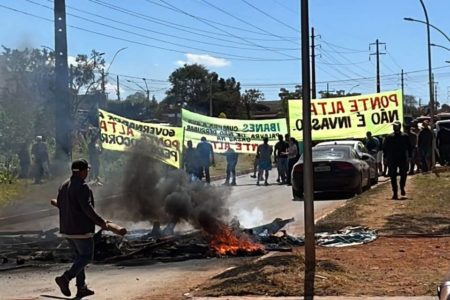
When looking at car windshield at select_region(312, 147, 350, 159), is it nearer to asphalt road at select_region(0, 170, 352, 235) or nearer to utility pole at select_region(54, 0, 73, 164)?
asphalt road at select_region(0, 170, 352, 235)

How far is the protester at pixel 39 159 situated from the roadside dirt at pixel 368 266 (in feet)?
33.3

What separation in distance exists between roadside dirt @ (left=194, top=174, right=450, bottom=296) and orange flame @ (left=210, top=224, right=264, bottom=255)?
0.69m

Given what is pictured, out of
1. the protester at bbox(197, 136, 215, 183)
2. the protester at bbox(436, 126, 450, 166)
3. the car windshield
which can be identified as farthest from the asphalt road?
the protester at bbox(436, 126, 450, 166)

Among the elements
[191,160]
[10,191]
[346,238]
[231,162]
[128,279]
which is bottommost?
[128,279]

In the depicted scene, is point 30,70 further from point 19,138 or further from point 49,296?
point 49,296

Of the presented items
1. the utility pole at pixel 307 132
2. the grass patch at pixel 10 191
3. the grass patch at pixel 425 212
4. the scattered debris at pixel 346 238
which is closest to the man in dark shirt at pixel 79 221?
the utility pole at pixel 307 132

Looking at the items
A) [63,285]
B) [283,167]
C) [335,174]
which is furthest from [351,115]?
[63,285]

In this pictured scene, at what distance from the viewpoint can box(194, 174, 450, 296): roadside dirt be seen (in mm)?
7145

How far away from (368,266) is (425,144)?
49.5 ft

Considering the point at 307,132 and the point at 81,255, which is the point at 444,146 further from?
the point at 81,255

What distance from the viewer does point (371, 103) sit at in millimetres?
23141

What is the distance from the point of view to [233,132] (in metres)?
27.2

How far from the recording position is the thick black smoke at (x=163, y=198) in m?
11.5

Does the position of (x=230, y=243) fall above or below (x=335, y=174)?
below
